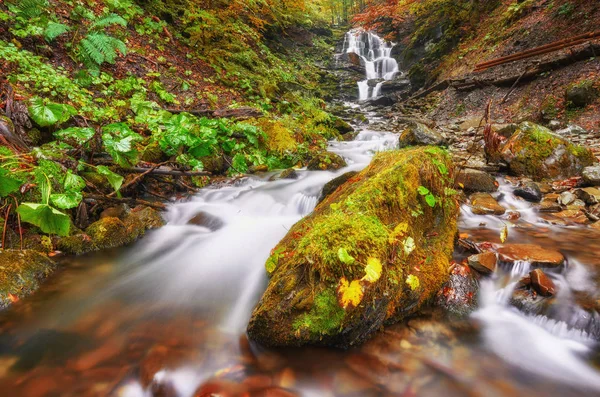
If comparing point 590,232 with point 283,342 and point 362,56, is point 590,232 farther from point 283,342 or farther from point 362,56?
point 362,56

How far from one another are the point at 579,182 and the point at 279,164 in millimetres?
5524

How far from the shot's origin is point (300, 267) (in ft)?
6.79

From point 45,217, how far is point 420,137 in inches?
311

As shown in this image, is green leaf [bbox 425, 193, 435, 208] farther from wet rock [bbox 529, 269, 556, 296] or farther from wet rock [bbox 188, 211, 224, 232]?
wet rock [bbox 188, 211, 224, 232]

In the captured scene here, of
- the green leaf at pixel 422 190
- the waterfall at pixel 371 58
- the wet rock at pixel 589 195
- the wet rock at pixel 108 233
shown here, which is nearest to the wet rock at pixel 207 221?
the wet rock at pixel 108 233

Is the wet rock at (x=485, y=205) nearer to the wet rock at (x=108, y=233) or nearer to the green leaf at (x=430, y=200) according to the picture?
the green leaf at (x=430, y=200)

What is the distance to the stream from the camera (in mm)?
1938

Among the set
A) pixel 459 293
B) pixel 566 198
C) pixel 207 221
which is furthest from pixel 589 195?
pixel 207 221

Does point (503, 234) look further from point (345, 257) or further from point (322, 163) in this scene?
point (322, 163)

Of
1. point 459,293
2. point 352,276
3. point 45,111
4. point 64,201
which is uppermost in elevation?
point 45,111

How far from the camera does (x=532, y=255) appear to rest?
2.89 metres

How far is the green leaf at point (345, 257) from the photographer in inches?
74.5

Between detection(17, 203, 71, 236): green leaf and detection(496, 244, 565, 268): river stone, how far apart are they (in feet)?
13.0

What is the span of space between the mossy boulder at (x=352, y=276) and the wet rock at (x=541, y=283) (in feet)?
2.53
